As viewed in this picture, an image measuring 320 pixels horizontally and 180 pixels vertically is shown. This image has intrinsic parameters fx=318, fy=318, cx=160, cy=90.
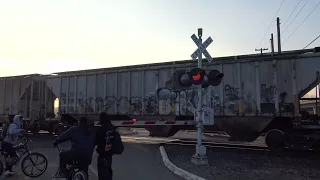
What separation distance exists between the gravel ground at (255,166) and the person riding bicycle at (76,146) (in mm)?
2889

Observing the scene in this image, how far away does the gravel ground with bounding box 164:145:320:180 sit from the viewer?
24.6ft

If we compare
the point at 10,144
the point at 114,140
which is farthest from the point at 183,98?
the point at 114,140

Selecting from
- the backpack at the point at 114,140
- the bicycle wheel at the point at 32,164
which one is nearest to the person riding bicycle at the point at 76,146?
the backpack at the point at 114,140

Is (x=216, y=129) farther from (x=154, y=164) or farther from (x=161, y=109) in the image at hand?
(x=154, y=164)

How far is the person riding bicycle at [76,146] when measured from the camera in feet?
18.6

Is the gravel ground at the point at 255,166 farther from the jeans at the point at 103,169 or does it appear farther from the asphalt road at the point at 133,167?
the jeans at the point at 103,169

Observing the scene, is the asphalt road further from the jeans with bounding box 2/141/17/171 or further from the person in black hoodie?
the person in black hoodie

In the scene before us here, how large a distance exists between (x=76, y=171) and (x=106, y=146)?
0.76 m

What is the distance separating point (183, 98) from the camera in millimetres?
13688

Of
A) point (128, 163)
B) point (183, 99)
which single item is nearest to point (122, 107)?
point (183, 99)

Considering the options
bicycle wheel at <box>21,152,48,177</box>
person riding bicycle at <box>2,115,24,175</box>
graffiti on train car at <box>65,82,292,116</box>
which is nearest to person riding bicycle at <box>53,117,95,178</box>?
bicycle wheel at <box>21,152,48,177</box>

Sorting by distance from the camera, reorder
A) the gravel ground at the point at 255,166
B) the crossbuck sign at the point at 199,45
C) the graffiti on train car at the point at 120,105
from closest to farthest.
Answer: the gravel ground at the point at 255,166, the crossbuck sign at the point at 199,45, the graffiti on train car at the point at 120,105

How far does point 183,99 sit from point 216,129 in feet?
6.32

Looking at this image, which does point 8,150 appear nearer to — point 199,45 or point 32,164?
point 32,164
